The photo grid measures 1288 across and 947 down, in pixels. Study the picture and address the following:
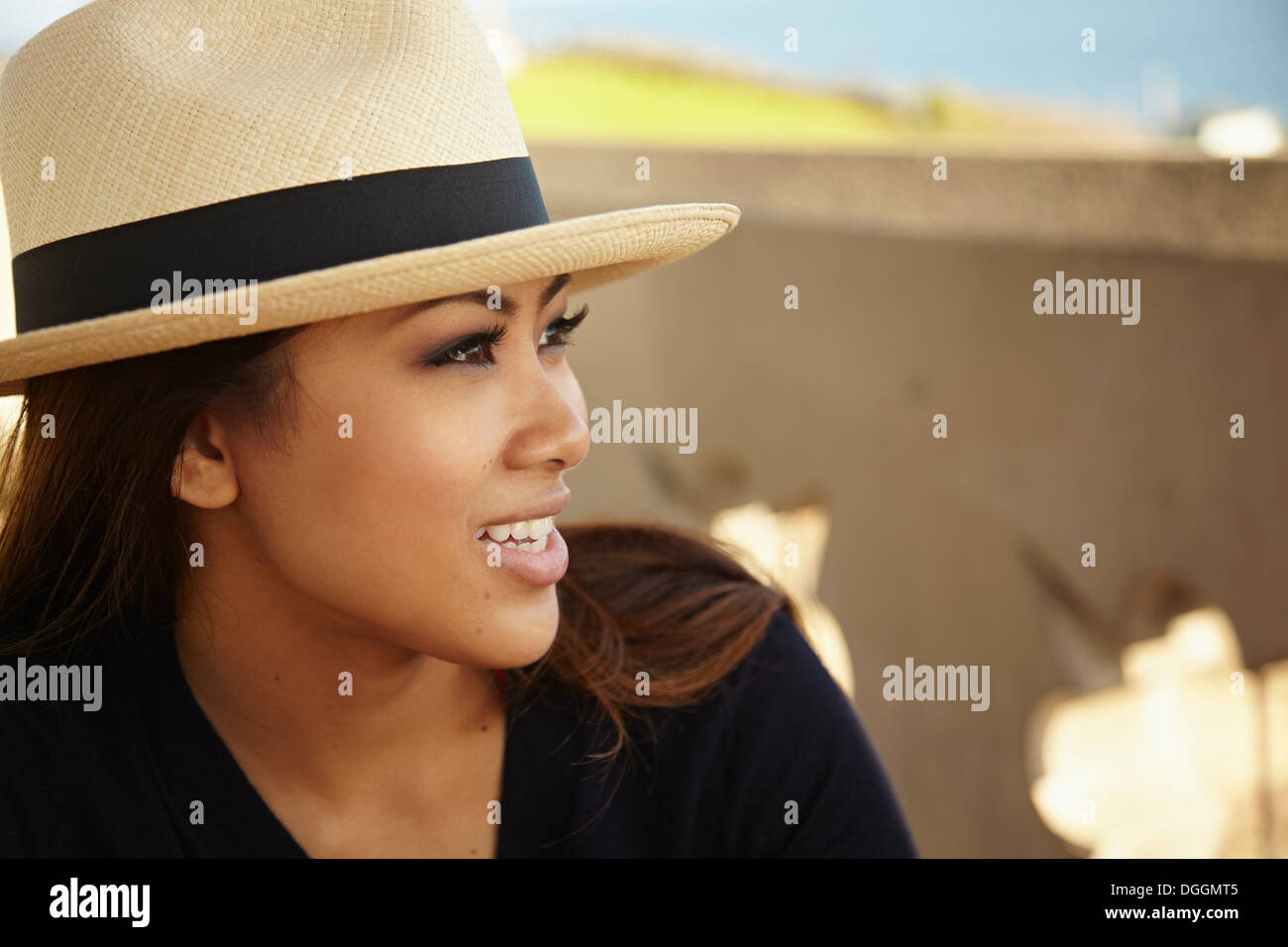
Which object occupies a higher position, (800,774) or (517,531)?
(517,531)

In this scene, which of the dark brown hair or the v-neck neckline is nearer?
the dark brown hair

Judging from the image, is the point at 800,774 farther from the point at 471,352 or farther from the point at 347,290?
the point at 347,290

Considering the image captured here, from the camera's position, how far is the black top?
1.69m

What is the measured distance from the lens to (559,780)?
1.84 m

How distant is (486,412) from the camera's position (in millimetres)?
1532

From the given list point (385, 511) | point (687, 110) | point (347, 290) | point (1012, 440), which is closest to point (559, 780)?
point (385, 511)

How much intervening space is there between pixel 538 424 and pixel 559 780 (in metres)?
0.61

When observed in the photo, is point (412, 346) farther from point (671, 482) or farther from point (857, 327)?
point (671, 482)

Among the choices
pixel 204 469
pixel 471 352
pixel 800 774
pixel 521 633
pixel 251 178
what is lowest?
pixel 800 774

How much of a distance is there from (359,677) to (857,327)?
3.21 meters

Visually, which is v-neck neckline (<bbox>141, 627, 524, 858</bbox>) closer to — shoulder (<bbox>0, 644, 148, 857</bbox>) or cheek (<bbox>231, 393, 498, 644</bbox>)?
shoulder (<bbox>0, 644, 148, 857</bbox>)

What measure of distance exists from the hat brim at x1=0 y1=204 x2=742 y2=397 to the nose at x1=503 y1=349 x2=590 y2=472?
13 centimetres

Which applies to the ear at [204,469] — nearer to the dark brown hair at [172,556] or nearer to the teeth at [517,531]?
the dark brown hair at [172,556]

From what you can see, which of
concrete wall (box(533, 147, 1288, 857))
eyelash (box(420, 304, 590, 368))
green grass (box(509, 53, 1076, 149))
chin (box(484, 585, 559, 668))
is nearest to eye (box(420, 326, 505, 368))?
eyelash (box(420, 304, 590, 368))
